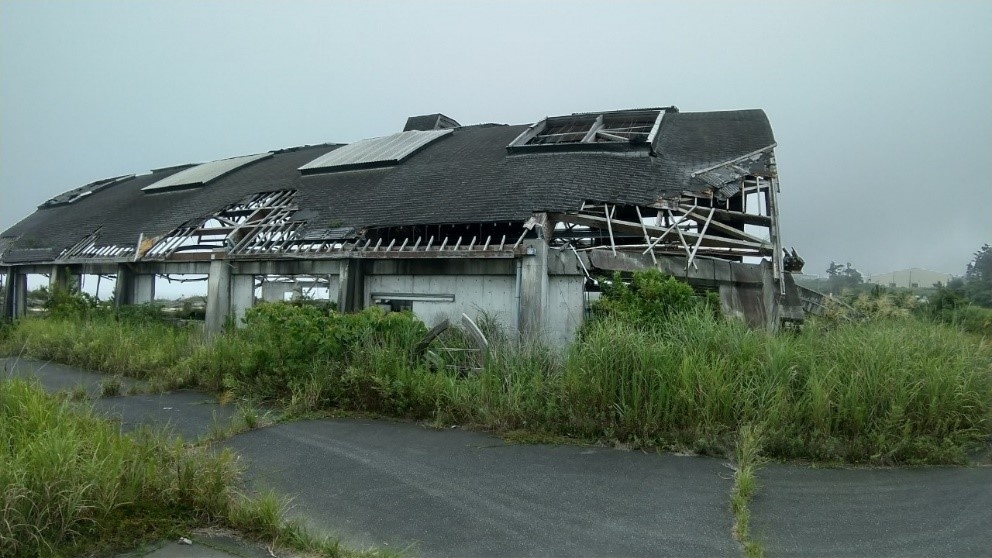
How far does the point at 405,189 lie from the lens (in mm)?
13453

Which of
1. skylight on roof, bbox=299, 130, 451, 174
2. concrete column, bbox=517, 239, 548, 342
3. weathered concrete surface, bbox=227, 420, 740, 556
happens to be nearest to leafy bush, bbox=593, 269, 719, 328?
concrete column, bbox=517, 239, 548, 342

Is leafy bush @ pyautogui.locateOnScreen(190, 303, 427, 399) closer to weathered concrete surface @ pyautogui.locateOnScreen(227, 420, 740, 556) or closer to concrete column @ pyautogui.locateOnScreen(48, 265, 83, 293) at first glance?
weathered concrete surface @ pyautogui.locateOnScreen(227, 420, 740, 556)

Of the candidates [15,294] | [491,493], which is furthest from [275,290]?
[15,294]

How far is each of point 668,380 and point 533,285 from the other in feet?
11.2

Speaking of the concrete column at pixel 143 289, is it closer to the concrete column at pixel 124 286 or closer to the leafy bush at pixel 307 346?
the concrete column at pixel 124 286

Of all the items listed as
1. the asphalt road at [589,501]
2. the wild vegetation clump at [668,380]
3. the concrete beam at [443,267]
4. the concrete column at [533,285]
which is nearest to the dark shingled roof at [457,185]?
the concrete beam at [443,267]

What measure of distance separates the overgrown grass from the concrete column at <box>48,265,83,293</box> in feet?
47.5

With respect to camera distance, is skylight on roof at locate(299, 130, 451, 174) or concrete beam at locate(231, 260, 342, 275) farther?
skylight on roof at locate(299, 130, 451, 174)

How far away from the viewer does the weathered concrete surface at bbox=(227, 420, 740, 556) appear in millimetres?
4164

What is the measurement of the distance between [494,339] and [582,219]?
2.93 meters

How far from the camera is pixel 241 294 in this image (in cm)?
1346

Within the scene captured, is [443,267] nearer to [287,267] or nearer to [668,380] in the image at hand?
[287,267]

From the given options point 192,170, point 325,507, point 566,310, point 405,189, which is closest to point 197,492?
point 325,507

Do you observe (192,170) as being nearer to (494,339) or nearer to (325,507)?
(494,339)
